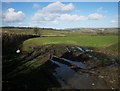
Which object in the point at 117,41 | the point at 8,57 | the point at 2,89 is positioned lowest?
the point at 2,89

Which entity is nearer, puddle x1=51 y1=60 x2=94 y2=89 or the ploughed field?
puddle x1=51 y1=60 x2=94 y2=89

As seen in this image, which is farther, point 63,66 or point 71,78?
point 63,66

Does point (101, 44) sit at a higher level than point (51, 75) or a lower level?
higher

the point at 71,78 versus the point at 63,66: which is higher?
the point at 63,66

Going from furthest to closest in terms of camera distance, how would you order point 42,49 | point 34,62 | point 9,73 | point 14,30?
point 14,30
point 42,49
point 34,62
point 9,73

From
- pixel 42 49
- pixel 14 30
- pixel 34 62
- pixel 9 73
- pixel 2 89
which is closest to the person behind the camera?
pixel 2 89

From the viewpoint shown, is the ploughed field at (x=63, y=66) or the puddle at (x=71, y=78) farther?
the ploughed field at (x=63, y=66)

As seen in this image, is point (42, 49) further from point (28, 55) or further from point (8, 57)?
point (8, 57)

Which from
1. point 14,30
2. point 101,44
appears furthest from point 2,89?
point 14,30
